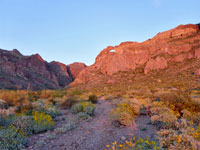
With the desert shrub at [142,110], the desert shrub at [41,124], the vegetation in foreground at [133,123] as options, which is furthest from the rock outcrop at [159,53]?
the desert shrub at [41,124]

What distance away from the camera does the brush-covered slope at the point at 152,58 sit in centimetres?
3875

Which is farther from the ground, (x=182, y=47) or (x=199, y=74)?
(x=182, y=47)

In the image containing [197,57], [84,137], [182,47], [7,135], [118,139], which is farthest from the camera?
[182,47]

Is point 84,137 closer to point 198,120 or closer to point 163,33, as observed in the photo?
point 198,120

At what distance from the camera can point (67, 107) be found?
11.3 metres

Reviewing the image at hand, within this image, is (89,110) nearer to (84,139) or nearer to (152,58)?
(84,139)

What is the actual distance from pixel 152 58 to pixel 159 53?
175 inches

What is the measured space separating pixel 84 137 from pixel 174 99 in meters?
6.38

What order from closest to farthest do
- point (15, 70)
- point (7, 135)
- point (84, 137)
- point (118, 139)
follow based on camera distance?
point (7, 135)
point (118, 139)
point (84, 137)
point (15, 70)

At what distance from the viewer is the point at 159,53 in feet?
155

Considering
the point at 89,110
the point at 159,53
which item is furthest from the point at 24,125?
the point at 159,53

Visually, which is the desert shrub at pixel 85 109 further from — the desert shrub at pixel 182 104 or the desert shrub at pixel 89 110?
Answer: the desert shrub at pixel 182 104

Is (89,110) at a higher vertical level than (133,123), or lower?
higher

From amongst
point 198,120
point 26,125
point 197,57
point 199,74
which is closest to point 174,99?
point 198,120
